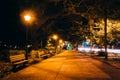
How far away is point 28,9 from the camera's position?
36.9 metres

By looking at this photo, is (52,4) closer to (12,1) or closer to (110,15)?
(12,1)

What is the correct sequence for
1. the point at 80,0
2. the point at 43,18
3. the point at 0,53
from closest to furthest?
the point at 0,53, the point at 80,0, the point at 43,18

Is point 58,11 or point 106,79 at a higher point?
point 58,11

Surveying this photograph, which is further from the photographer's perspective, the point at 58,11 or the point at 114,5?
the point at 58,11

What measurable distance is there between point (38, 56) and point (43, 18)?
6.91m

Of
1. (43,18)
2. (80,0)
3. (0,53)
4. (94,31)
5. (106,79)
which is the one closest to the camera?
(106,79)

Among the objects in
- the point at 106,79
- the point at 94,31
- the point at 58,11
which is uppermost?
the point at 58,11

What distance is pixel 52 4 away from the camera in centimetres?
3806

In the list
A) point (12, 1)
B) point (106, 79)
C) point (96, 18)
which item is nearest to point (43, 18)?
point (12, 1)

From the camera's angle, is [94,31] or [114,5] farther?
[94,31]

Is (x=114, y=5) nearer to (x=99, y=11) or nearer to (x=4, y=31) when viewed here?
(x=99, y=11)

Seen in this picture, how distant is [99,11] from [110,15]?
2261mm

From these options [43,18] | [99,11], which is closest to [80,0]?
[99,11]

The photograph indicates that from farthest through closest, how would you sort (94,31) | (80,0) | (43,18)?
(94,31), (43,18), (80,0)
